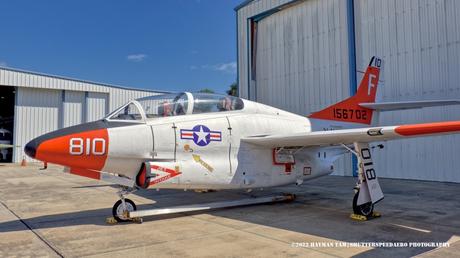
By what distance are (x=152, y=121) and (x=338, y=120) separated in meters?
5.68

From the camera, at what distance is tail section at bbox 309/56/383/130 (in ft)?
31.6

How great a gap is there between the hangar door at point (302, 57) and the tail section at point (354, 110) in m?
5.45

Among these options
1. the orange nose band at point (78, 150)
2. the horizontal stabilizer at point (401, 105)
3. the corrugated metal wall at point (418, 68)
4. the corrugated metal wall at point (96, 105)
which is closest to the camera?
the orange nose band at point (78, 150)

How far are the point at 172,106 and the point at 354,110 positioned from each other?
580cm

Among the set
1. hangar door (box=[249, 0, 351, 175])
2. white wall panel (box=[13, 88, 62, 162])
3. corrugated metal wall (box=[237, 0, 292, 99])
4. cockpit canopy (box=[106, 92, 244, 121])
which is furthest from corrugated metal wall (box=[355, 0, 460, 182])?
white wall panel (box=[13, 88, 62, 162])

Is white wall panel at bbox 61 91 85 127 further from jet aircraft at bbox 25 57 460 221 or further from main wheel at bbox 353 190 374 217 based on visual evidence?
main wheel at bbox 353 190 374 217

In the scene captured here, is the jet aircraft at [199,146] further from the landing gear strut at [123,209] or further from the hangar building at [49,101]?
the hangar building at [49,101]

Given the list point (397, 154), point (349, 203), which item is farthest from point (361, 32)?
point (349, 203)

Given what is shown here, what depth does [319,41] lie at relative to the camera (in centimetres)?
1691

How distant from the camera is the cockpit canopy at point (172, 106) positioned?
636 cm

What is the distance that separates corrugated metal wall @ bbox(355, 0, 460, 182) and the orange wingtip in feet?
27.2

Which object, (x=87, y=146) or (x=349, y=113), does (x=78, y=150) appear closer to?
(x=87, y=146)

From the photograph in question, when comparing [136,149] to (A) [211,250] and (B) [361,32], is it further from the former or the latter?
(B) [361,32]

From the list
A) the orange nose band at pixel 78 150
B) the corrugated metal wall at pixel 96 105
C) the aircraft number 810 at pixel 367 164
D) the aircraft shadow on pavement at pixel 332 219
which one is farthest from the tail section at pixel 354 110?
the corrugated metal wall at pixel 96 105
